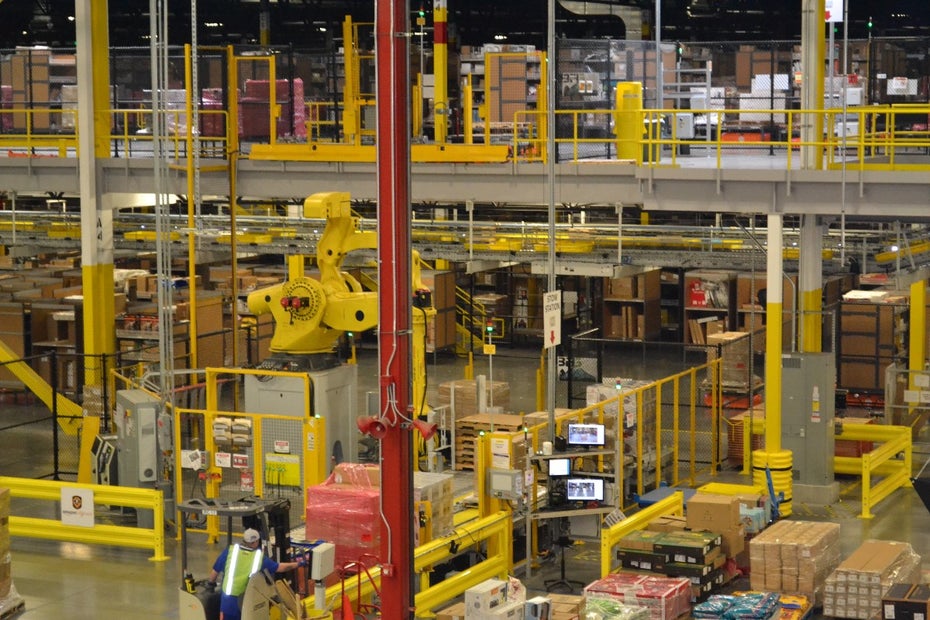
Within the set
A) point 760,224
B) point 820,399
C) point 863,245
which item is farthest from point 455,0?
point 820,399

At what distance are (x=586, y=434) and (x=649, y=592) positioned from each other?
246 cm

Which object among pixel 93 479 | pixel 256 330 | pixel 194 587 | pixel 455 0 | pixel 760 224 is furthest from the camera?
pixel 455 0

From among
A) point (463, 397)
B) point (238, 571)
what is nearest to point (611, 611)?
point (238, 571)

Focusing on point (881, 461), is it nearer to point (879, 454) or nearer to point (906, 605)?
point (879, 454)

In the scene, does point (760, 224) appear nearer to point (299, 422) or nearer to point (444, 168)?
point (444, 168)

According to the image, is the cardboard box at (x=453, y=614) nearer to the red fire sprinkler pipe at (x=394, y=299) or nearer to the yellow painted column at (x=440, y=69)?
the red fire sprinkler pipe at (x=394, y=299)

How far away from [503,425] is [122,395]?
445 centimetres

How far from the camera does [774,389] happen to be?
1695 cm

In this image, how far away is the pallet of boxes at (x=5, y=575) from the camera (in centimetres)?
1340

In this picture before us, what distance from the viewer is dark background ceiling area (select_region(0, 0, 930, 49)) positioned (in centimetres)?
3831

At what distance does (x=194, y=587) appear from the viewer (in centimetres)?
1185

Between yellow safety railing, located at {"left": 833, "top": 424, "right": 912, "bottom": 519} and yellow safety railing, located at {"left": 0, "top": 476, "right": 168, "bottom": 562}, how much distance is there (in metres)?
7.69

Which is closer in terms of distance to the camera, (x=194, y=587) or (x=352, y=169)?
(x=194, y=587)

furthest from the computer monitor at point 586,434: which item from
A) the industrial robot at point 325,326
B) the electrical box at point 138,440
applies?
the electrical box at point 138,440
